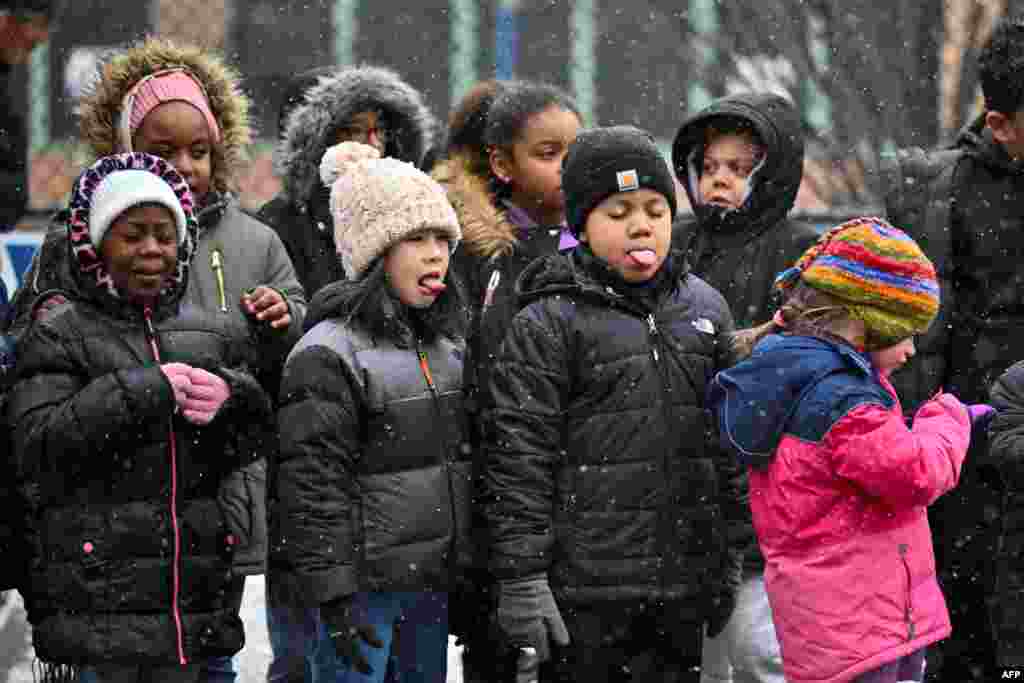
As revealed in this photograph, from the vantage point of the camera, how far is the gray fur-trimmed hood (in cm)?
579

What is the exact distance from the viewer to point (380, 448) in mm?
4520

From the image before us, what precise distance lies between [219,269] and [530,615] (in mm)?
1391

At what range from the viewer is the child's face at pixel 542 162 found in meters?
5.28

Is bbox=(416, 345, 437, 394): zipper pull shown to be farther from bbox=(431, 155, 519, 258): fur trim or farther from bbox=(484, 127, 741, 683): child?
bbox=(431, 155, 519, 258): fur trim

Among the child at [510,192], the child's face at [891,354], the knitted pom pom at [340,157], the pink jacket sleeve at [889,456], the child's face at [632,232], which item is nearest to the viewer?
the pink jacket sleeve at [889,456]

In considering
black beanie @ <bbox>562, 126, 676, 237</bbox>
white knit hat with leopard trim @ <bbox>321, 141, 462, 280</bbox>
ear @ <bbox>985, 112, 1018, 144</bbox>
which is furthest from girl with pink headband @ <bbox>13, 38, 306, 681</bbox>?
ear @ <bbox>985, 112, 1018, 144</bbox>

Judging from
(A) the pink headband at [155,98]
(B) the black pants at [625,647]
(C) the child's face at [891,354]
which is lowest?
(B) the black pants at [625,647]

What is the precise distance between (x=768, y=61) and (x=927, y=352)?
4.39 m

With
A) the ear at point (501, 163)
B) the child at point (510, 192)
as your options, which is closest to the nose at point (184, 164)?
the child at point (510, 192)

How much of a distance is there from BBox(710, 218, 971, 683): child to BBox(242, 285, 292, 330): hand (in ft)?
4.12

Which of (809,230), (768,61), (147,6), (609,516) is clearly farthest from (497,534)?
(147,6)

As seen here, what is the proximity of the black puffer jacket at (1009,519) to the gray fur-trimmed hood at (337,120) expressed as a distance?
7.02 ft

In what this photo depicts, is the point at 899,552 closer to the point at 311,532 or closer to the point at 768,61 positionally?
the point at 311,532

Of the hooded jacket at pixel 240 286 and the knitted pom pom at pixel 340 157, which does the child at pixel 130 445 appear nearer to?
the hooded jacket at pixel 240 286
